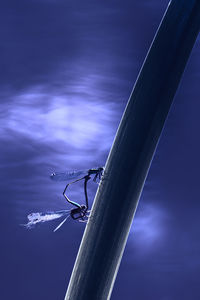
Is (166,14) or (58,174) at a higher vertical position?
(166,14)

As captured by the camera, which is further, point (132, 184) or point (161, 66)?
point (161, 66)

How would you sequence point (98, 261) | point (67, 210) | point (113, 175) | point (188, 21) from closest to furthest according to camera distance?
point (98, 261) → point (113, 175) → point (188, 21) → point (67, 210)

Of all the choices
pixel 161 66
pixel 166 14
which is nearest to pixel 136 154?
pixel 161 66

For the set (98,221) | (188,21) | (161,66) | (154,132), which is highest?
(188,21)

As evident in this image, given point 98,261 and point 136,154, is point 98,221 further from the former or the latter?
point 136,154

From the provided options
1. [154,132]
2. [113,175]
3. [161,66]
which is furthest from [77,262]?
[161,66]

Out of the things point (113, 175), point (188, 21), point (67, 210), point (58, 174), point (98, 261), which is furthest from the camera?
point (58, 174)

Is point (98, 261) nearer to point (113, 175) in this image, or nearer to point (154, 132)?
point (113, 175)
